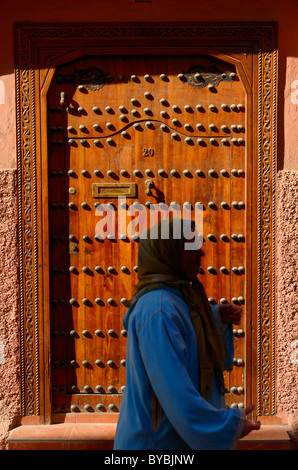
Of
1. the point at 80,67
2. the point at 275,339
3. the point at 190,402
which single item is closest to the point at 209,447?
the point at 190,402

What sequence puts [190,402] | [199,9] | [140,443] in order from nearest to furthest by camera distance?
1. [190,402]
2. [140,443]
3. [199,9]

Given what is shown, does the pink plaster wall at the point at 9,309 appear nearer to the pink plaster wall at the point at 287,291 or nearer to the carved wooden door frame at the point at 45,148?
the carved wooden door frame at the point at 45,148

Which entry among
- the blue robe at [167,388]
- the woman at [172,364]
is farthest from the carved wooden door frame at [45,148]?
the blue robe at [167,388]

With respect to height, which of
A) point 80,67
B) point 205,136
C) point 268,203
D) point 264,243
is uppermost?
point 80,67

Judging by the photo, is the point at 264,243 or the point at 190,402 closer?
the point at 190,402

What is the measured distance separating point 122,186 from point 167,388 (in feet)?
6.90

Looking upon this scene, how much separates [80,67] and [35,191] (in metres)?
0.77

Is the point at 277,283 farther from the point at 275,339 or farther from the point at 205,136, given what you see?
the point at 205,136

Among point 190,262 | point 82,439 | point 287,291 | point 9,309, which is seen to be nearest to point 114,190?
point 9,309

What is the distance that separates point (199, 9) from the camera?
3.67 m

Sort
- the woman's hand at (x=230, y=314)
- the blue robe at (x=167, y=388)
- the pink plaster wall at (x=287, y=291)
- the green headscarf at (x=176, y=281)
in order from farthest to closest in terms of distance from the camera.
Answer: the pink plaster wall at (x=287, y=291)
the woman's hand at (x=230, y=314)
the green headscarf at (x=176, y=281)
the blue robe at (x=167, y=388)

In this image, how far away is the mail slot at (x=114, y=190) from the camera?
148 inches

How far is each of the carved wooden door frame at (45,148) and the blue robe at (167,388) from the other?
181cm

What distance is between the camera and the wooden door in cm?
375
